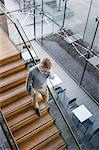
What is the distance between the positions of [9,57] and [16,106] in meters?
1.22

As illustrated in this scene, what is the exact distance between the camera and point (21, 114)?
4.33 m

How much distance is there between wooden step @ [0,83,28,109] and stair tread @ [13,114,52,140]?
2.15 feet

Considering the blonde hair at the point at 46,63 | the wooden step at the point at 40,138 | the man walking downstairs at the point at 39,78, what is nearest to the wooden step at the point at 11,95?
the man walking downstairs at the point at 39,78

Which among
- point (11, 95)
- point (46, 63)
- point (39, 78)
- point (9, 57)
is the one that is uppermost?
point (46, 63)

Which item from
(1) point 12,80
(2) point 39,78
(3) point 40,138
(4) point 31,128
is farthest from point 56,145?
(2) point 39,78

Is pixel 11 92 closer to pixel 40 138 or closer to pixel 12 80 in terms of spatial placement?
pixel 12 80

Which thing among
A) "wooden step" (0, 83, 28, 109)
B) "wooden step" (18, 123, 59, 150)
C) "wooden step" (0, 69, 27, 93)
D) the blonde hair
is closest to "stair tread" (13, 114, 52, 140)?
"wooden step" (18, 123, 59, 150)

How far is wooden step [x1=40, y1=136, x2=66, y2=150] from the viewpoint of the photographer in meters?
4.39

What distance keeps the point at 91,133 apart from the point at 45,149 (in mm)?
2102

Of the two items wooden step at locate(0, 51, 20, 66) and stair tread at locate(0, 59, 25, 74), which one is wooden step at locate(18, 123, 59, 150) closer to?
stair tread at locate(0, 59, 25, 74)

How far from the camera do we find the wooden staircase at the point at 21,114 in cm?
419

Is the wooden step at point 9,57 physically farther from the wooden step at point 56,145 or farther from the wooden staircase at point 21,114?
the wooden step at point 56,145

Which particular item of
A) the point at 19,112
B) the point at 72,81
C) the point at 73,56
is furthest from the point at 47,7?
the point at 19,112

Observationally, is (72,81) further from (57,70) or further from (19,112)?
(19,112)
